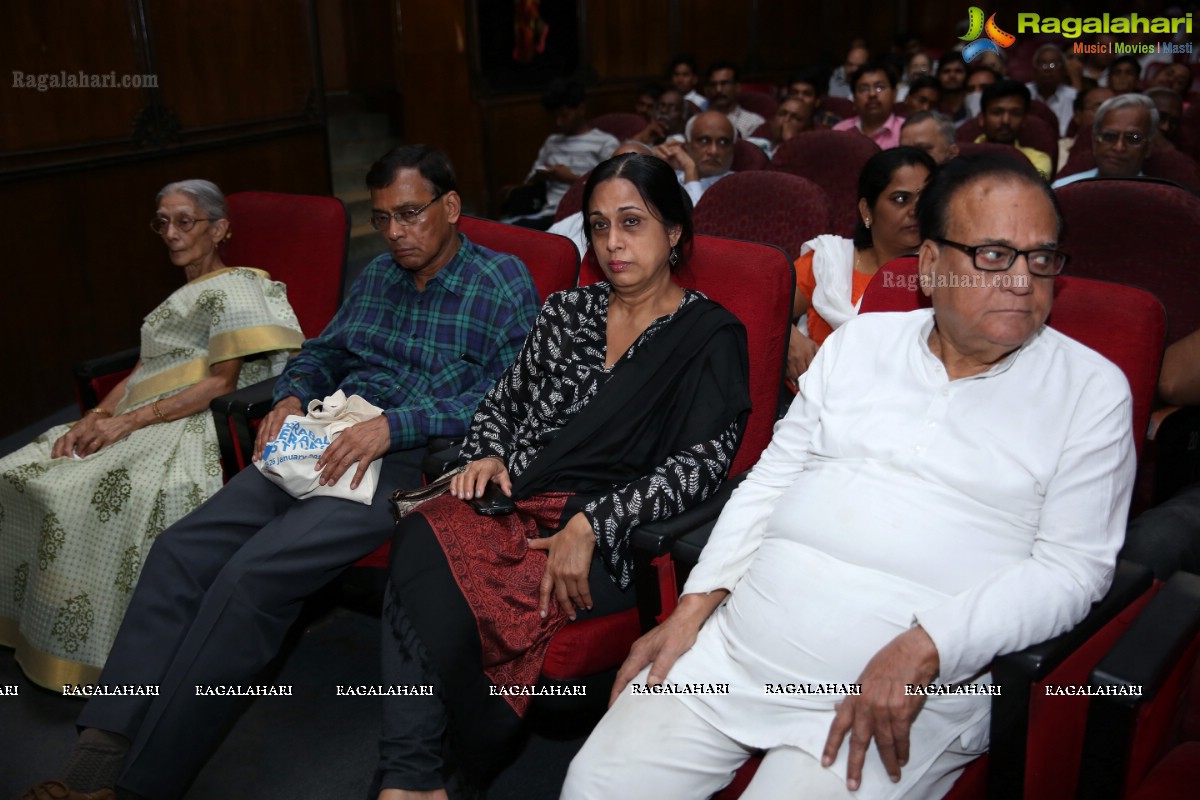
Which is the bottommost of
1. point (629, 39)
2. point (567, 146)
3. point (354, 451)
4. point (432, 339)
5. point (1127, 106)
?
point (354, 451)

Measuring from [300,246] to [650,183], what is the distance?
1.36m

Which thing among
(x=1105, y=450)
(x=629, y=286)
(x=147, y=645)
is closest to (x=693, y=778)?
(x=1105, y=450)

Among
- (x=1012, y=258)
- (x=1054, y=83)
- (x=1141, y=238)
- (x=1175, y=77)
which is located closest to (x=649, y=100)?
(x=1054, y=83)

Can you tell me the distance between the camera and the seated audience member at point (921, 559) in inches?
49.3

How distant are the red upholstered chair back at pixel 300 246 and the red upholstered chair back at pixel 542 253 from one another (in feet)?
1.76

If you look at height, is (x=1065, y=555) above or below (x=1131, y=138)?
below

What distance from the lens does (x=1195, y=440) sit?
1890 mm

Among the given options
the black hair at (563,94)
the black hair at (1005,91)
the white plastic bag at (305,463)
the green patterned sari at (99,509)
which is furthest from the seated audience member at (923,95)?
the white plastic bag at (305,463)

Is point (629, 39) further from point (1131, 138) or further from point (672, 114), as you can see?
point (1131, 138)

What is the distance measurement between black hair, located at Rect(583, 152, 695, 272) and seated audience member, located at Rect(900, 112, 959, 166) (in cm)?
152

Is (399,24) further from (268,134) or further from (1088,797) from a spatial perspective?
(1088,797)

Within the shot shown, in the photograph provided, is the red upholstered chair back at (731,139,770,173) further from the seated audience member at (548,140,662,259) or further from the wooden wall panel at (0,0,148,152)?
the wooden wall panel at (0,0,148,152)

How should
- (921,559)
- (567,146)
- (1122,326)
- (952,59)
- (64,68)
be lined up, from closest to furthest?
(921,559)
(1122,326)
(64,68)
(567,146)
(952,59)

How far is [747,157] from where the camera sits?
13.7ft
